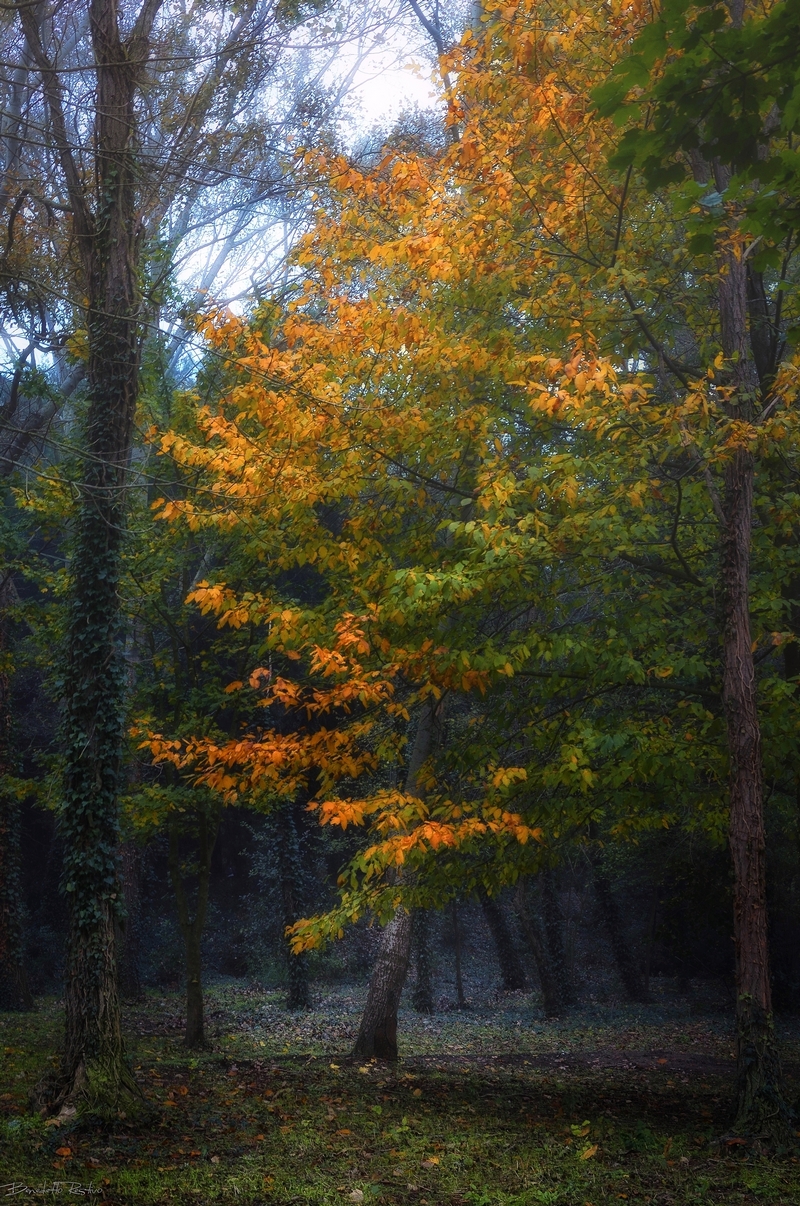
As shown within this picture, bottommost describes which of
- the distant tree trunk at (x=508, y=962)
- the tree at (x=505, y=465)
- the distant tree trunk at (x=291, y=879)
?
the distant tree trunk at (x=508, y=962)

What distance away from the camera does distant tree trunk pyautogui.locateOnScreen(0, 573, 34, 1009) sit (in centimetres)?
1574

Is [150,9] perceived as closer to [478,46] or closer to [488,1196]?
[478,46]

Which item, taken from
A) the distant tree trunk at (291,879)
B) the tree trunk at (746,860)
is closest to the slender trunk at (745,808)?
the tree trunk at (746,860)

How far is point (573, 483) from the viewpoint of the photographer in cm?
634

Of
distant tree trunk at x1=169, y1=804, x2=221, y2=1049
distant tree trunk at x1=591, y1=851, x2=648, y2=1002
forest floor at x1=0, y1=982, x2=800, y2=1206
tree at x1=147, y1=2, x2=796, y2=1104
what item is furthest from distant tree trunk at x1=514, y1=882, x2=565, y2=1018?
tree at x1=147, y1=2, x2=796, y2=1104

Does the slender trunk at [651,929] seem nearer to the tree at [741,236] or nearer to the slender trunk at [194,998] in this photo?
the slender trunk at [194,998]

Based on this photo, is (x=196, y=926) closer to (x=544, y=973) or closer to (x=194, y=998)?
(x=194, y=998)

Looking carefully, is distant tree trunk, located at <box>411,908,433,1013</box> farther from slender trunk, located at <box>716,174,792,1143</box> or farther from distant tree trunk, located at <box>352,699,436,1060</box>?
slender trunk, located at <box>716,174,792,1143</box>

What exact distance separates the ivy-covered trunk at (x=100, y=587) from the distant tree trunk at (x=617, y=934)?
1330cm

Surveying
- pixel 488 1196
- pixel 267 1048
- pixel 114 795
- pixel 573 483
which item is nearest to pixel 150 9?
pixel 573 483

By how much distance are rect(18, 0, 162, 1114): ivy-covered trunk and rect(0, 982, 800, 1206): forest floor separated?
624 mm

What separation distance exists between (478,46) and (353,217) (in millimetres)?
1657

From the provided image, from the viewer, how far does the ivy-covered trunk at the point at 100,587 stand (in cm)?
692

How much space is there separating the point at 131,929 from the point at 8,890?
3.18 meters
